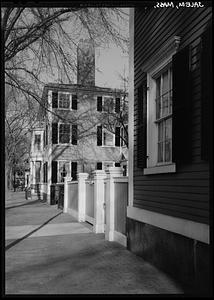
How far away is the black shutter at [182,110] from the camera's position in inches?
209

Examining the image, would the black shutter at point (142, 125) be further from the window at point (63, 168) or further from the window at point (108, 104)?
the window at point (108, 104)

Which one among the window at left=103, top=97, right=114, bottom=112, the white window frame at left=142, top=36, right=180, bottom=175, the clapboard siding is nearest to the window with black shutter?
the window at left=103, top=97, right=114, bottom=112

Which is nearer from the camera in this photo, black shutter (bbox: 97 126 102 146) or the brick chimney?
the brick chimney

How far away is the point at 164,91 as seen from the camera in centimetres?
681

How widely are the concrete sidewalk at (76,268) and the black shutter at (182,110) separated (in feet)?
5.94

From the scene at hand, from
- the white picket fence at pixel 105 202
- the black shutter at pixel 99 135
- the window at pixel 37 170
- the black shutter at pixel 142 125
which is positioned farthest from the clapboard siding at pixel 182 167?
the window at pixel 37 170

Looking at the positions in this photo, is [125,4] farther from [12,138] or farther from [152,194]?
[12,138]

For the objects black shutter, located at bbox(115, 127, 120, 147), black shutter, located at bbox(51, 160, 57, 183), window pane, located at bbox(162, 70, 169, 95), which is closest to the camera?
window pane, located at bbox(162, 70, 169, 95)

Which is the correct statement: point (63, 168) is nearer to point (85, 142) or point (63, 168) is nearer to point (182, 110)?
point (85, 142)

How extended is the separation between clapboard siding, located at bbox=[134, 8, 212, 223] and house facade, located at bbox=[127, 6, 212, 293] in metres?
0.01

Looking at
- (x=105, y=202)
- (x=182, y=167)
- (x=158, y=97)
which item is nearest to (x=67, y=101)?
(x=105, y=202)

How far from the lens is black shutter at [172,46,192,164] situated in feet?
17.5

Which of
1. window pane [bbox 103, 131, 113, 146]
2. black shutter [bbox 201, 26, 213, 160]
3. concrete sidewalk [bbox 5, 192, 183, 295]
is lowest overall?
concrete sidewalk [bbox 5, 192, 183, 295]

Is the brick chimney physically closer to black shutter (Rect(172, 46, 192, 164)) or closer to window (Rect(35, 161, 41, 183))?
black shutter (Rect(172, 46, 192, 164))
